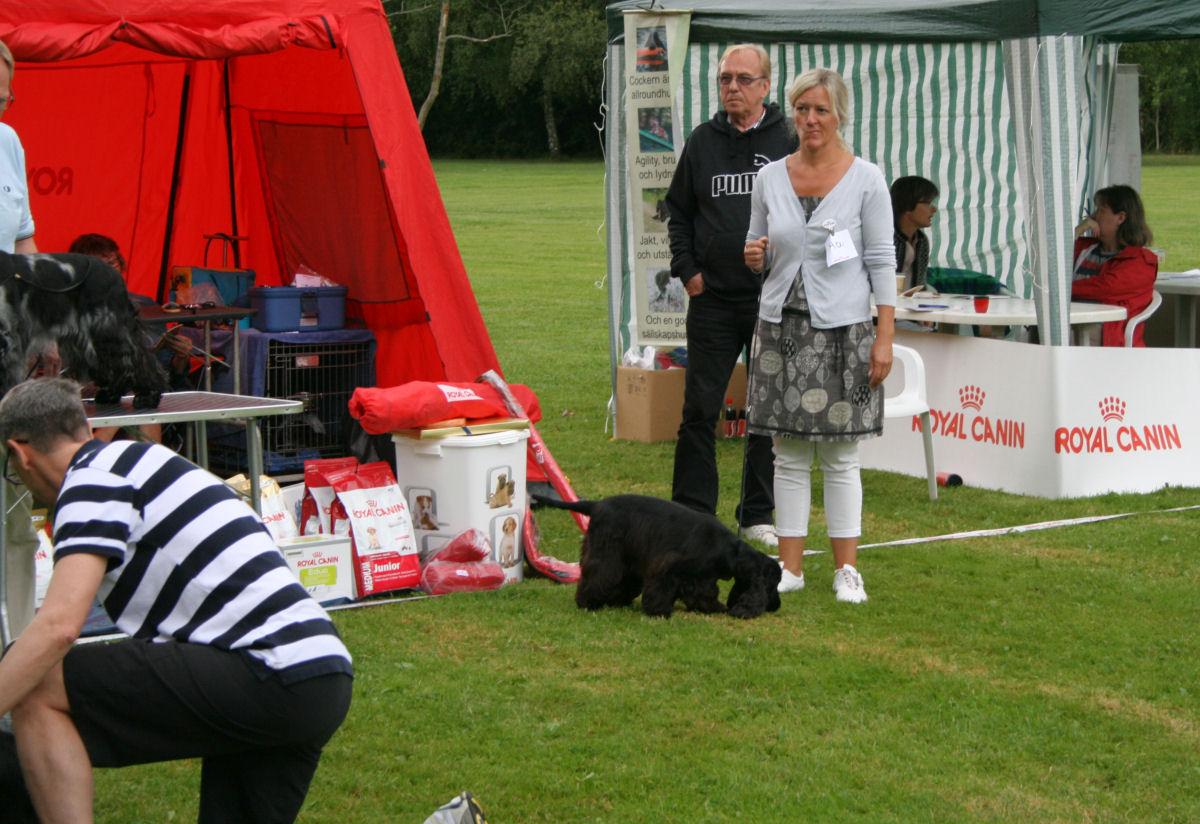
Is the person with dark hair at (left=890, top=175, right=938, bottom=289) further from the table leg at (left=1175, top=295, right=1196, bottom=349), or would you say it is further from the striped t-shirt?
the striped t-shirt

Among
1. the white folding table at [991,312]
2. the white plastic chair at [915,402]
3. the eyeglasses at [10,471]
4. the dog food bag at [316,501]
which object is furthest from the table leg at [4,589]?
the white folding table at [991,312]

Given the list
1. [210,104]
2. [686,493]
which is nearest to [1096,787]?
[686,493]

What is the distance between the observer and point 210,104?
24.4ft

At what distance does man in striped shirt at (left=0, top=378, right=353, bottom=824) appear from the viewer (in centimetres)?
261

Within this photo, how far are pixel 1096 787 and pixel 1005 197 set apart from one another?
6599mm

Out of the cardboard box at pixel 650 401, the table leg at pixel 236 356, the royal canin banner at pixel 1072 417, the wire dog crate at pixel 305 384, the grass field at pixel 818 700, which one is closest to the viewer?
the grass field at pixel 818 700

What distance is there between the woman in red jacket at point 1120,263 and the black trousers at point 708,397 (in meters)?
2.61

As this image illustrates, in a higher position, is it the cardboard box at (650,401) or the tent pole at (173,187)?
the tent pole at (173,187)

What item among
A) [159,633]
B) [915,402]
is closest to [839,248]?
[915,402]

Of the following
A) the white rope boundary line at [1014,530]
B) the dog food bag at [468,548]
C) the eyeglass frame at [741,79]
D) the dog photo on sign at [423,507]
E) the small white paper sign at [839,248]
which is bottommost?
the white rope boundary line at [1014,530]

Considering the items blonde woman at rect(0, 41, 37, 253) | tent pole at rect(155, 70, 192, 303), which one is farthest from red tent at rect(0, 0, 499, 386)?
blonde woman at rect(0, 41, 37, 253)

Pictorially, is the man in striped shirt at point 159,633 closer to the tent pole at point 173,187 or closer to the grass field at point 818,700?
the grass field at point 818,700

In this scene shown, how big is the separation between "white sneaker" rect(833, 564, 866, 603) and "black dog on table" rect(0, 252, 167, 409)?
85.5 inches

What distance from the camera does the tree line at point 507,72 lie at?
4806 cm
